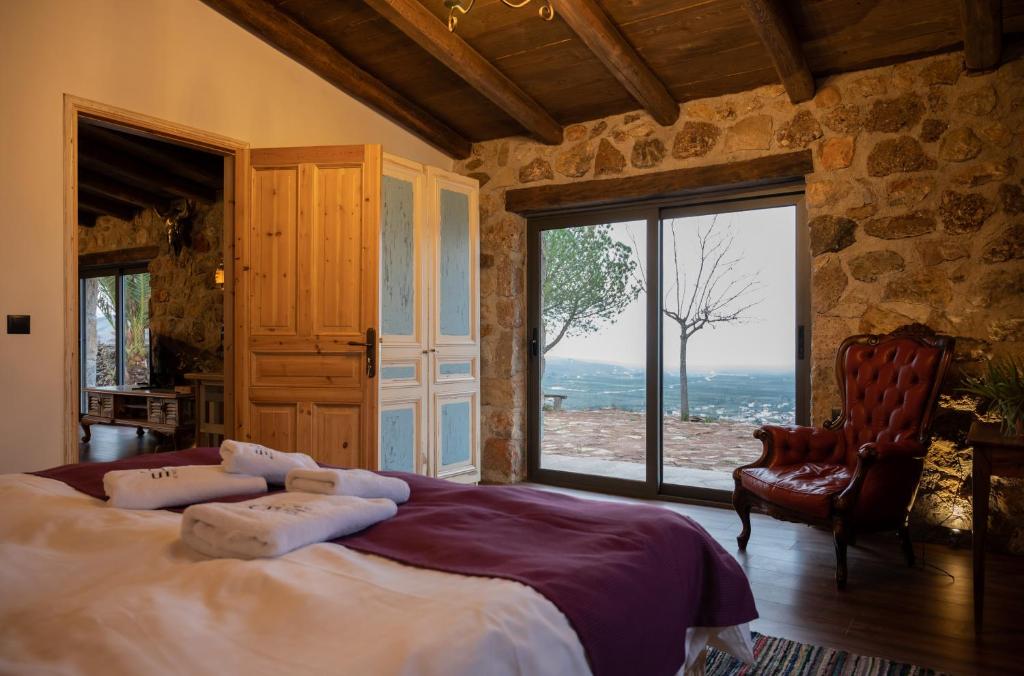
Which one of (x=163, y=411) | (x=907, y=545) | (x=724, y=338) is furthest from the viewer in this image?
(x=163, y=411)

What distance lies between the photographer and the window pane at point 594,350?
15.6 ft

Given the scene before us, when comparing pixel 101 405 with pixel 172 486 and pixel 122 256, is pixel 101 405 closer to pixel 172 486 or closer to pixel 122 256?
pixel 122 256

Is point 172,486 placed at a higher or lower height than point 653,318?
lower

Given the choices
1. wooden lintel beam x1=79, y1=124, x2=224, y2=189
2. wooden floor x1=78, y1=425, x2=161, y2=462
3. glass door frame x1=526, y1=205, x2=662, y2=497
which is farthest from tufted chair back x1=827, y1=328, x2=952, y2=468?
wooden floor x1=78, y1=425, x2=161, y2=462

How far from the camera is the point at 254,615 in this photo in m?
1.02

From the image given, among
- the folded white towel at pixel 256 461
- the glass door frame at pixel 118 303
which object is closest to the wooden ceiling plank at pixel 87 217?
the glass door frame at pixel 118 303

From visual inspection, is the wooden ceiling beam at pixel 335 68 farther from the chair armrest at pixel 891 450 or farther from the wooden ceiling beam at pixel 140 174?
the chair armrest at pixel 891 450

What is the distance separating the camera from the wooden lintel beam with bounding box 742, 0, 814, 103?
3146mm

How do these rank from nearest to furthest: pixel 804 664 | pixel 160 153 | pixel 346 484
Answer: pixel 346 484
pixel 804 664
pixel 160 153

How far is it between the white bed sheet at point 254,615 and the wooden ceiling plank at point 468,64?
3089 millimetres

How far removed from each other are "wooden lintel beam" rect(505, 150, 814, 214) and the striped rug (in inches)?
108

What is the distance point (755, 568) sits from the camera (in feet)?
10.1

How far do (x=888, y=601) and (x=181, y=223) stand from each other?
6.67 meters

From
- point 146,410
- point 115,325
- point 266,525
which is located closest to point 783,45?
point 266,525
